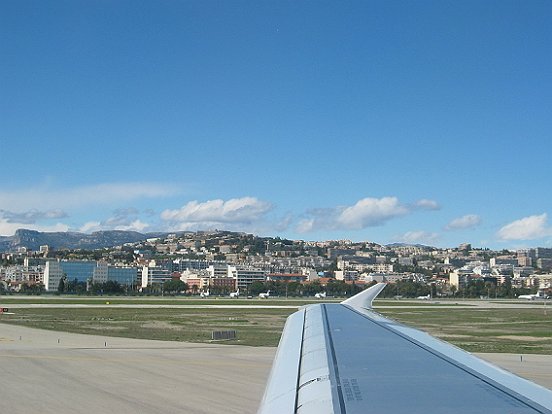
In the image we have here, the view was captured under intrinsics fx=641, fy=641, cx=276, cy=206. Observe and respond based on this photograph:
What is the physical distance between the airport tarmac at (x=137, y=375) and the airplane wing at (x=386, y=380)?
777cm

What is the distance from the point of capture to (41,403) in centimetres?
1644

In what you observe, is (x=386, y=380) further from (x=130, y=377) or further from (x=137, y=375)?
(x=137, y=375)

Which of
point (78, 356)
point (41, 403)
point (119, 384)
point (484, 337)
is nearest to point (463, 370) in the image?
point (41, 403)

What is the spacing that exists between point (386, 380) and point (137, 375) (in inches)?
676

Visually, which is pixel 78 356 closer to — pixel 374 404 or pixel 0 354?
pixel 0 354

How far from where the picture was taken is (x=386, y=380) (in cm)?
590

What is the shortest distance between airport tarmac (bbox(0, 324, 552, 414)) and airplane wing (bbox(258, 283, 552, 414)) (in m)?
7.77

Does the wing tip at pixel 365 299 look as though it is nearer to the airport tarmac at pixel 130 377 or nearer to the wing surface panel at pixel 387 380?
the airport tarmac at pixel 130 377

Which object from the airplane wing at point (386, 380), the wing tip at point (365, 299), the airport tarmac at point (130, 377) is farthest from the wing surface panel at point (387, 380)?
the airport tarmac at point (130, 377)

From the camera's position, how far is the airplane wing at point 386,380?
4.84 meters

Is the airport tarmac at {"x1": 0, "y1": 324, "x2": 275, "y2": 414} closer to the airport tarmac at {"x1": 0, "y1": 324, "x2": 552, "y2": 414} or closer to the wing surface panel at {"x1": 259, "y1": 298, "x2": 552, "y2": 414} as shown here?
the airport tarmac at {"x1": 0, "y1": 324, "x2": 552, "y2": 414}

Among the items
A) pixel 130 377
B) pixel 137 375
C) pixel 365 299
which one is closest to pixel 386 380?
pixel 365 299

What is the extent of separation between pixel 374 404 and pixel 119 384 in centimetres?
1621

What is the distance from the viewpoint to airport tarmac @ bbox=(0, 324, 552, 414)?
16.2 meters
